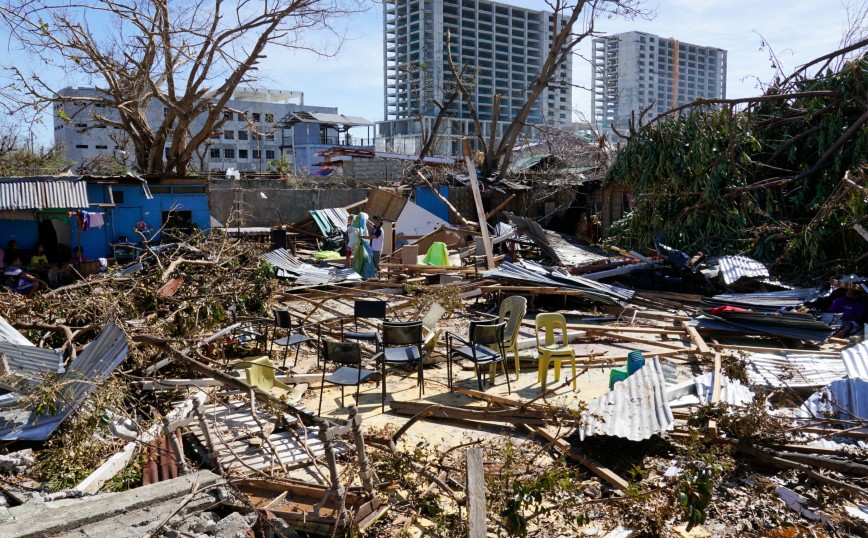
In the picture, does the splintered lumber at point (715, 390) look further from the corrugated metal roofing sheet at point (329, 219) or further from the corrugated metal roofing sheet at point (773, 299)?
the corrugated metal roofing sheet at point (329, 219)

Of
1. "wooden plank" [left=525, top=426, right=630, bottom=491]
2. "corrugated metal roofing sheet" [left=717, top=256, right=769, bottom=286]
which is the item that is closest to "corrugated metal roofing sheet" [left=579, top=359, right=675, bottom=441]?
"wooden plank" [left=525, top=426, right=630, bottom=491]

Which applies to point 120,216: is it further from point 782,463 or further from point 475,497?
point 782,463

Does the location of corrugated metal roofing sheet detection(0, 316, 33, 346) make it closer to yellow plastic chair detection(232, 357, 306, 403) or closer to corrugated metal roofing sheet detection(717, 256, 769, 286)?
yellow plastic chair detection(232, 357, 306, 403)

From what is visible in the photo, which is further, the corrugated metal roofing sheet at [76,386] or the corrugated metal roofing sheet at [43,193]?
the corrugated metal roofing sheet at [43,193]

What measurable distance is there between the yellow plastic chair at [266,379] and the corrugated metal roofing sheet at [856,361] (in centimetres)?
552

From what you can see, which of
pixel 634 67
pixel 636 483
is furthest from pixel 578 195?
pixel 634 67

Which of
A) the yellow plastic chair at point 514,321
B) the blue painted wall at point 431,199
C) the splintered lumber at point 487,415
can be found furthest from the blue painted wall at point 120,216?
the splintered lumber at point 487,415

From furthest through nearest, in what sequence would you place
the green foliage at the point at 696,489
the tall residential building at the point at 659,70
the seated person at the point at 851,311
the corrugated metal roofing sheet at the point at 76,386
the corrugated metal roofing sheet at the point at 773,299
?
the tall residential building at the point at 659,70
the corrugated metal roofing sheet at the point at 773,299
the seated person at the point at 851,311
the corrugated metal roofing sheet at the point at 76,386
the green foliage at the point at 696,489

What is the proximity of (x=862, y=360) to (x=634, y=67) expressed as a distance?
103 meters

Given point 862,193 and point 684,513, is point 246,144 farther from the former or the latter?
point 684,513

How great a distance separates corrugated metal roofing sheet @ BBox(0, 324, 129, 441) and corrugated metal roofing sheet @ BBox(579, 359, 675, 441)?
4036 mm

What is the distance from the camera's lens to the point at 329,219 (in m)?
21.9

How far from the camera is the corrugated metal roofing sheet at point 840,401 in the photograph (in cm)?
628

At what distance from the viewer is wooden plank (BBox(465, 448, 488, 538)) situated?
416 cm
